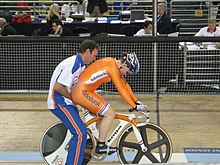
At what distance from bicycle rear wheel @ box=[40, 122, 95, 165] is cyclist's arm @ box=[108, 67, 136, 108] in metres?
0.62

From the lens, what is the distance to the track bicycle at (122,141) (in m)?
5.80

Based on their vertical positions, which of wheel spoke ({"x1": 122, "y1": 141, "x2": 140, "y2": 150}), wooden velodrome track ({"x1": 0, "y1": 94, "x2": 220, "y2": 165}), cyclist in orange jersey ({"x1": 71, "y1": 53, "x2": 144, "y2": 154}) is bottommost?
wooden velodrome track ({"x1": 0, "y1": 94, "x2": 220, "y2": 165})

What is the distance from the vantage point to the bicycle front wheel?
589 cm

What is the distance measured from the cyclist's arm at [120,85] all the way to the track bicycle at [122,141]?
24cm

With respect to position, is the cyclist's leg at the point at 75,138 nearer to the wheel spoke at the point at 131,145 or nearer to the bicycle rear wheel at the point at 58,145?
the bicycle rear wheel at the point at 58,145

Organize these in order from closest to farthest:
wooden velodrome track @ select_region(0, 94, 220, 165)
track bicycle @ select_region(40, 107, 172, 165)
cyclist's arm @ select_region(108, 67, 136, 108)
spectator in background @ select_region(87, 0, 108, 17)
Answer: cyclist's arm @ select_region(108, 67, 136, 108), track bicycle @ select_region(40, 107, 172, 165), wooden velodrome track @ select_region(0, 94, 220, 165), spectator in background @ select_region(87, 0, 108, 17)

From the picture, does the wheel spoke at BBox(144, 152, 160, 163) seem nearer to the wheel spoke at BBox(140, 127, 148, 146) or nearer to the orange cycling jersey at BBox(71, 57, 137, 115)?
the wheel spoke at BBox(140, 127, 148, 146)

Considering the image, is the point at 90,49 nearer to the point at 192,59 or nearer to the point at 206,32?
the point at 192,59

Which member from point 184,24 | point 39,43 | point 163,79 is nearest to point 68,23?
point 39,43

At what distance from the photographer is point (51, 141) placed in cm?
598

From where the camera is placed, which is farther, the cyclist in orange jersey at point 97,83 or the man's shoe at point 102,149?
the man's shoe at point 102,149

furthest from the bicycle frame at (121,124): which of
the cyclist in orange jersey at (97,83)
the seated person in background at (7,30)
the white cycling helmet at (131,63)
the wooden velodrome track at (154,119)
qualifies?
the seated person in background at (7,30)

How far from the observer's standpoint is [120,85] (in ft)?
18.3

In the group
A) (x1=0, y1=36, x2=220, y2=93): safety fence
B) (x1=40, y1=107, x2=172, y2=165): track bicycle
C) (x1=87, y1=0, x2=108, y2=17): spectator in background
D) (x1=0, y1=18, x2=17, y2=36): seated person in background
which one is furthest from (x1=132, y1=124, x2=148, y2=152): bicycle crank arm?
(x1=87, y1=0, x2=108, y2=17): spectator in background
